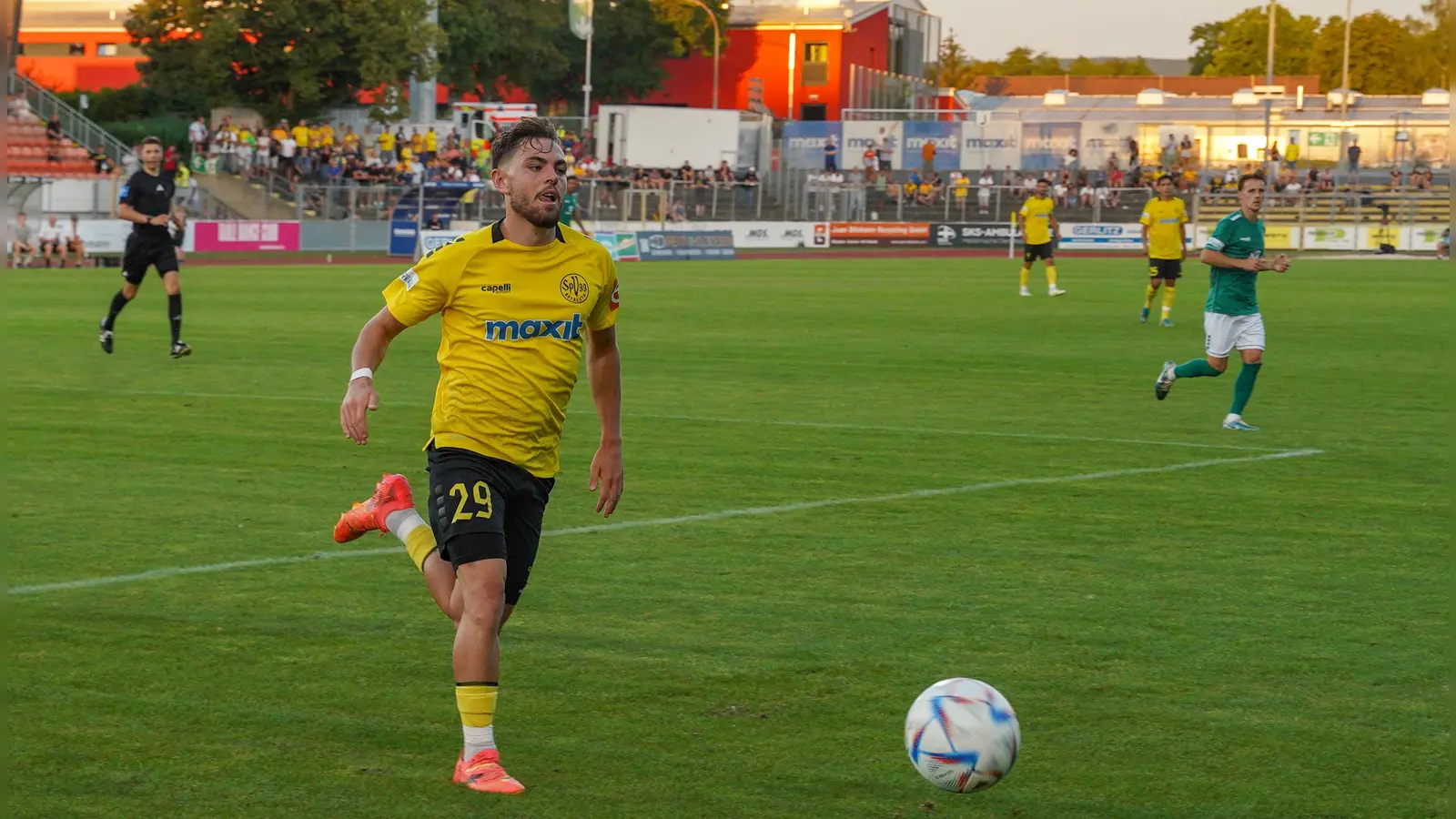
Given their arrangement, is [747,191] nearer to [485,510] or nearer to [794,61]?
[794,61]

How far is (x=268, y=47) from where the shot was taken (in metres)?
57.3

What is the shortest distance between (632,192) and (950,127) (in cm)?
2074

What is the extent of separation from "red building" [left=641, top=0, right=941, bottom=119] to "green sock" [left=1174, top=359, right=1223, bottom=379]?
74165 mm

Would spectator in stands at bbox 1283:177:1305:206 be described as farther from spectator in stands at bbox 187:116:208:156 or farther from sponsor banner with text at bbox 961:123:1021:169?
spectator in stands at bbox 187:116:208:156

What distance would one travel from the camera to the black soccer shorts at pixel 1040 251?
31312 mm

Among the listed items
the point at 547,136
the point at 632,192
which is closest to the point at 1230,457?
the point at 547,136

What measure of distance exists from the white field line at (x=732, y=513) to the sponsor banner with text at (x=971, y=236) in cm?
4062

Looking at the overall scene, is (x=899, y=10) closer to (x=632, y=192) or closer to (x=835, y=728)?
(x=632, y=192)

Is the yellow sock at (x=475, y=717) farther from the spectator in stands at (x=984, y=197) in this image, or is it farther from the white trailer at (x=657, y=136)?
the white trailer at (x=657, y=136)

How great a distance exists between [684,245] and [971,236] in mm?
11384

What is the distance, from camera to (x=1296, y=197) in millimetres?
52281

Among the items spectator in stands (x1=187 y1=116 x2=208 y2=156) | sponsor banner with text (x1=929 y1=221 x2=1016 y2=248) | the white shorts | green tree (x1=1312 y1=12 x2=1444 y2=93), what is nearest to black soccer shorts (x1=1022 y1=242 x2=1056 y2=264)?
the white shorts

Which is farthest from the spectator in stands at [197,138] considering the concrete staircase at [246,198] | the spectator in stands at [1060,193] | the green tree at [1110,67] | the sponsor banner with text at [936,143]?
the green tree at [1110,67]

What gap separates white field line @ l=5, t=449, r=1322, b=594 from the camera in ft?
27.0
